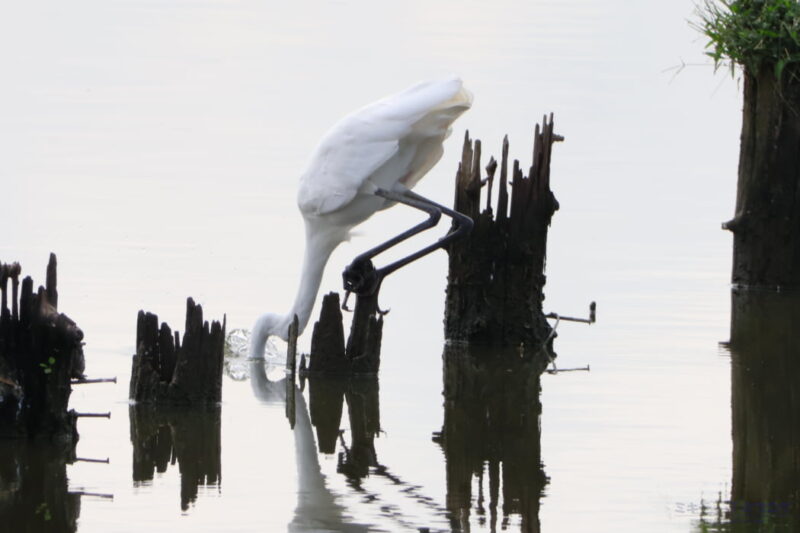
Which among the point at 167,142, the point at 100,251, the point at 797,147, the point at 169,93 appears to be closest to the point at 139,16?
the point at 169,93

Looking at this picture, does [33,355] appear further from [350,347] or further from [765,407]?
[765,407]

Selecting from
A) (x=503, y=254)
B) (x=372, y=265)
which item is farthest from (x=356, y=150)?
(x=503, y=254)

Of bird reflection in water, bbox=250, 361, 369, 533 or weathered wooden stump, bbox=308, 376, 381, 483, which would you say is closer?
bird reflection in water, bbox=250, 361, 369, 533

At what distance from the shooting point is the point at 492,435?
10.3m

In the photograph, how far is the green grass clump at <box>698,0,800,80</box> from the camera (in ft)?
45.0

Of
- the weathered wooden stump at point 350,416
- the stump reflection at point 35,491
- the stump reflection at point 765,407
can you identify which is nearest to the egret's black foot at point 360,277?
the weathered wooden stump at point 350,416

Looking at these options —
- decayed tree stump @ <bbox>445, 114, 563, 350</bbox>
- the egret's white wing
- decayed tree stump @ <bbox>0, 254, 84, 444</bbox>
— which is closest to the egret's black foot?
the egret's white wing

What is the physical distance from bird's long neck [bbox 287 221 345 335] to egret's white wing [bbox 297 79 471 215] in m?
0.22

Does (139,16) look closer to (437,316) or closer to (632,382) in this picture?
(437,316)

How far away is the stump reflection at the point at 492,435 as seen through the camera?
29.2 feet

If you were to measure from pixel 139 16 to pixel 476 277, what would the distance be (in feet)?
64.8

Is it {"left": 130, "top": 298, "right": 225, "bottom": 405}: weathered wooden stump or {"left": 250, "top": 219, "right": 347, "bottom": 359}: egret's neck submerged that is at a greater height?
{"left": 250, "top": 219, "right": 347, "bottom": 359}: egret's neck submerged

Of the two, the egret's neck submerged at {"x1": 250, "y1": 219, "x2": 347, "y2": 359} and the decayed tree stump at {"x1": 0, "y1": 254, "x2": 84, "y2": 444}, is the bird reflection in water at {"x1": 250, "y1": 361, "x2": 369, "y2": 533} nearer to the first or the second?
the egret's neck submerged at {"x1": 250, "y1": 219, "x2": 347, "y2": 359}

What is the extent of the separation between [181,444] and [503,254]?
11.0 ft
